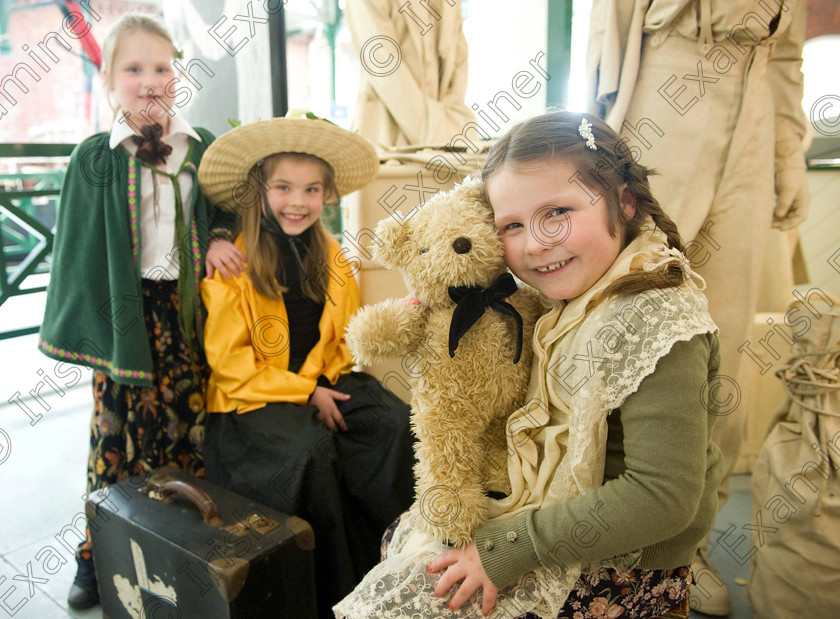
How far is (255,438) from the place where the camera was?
1.29 m

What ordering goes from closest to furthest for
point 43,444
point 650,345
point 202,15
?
1. point 650,345
2. point 43,444
3. point 202,15

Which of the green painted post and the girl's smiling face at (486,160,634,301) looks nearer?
the girl's smiling face at (486,160,634,301)

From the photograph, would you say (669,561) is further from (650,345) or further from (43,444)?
(43,444)

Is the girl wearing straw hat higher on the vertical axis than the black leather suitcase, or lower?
higher

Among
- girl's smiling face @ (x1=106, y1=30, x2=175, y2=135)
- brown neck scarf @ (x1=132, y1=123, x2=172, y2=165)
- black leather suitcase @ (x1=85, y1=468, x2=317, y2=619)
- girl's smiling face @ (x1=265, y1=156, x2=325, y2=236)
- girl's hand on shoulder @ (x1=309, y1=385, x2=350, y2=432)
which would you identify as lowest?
black leather suitcase @ (x1=85, y1=468, x2=317, y2=619)

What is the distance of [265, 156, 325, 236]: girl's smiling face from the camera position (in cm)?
139

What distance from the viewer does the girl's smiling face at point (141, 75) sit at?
4.16 feet

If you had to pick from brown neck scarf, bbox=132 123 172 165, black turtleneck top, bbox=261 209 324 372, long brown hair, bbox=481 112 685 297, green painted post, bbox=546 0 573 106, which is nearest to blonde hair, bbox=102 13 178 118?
brown neck scarf, bbox=132 123 172 165

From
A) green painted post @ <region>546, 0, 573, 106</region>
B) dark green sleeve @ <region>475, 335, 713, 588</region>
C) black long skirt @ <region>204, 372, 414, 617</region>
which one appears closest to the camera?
dark green sleeve @ <region>475, 335, 713, 588</region>

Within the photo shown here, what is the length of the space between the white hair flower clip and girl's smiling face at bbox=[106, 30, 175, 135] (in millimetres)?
999

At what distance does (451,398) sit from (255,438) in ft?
2.27

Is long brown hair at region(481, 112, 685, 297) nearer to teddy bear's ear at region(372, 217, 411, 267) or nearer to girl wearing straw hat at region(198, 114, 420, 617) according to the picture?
teddy bear's ear at region(372, 217, 411, 267)

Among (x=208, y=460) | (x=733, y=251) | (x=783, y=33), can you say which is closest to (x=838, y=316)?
(x=733, y=251)

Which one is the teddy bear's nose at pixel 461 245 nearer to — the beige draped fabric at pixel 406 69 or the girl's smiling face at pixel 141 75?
the girl's smiling face at pixel 141 75
